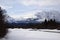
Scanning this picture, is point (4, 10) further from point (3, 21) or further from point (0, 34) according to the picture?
point (0, 34)

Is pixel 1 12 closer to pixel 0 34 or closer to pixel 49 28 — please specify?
pixel 0 34

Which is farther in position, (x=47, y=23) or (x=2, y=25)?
(x=47, y=23)

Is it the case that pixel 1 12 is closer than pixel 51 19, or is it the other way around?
pixel 1 12

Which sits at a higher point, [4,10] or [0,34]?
[4,10]

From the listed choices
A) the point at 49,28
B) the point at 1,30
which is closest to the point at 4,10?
the point at 1,30

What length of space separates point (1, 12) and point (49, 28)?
105 feet

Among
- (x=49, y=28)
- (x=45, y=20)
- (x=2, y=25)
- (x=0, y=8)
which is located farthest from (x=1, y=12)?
(x=49, y=28)

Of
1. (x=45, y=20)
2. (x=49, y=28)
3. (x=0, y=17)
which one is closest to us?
(x=0, y=17)

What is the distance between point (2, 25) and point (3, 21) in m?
1.27

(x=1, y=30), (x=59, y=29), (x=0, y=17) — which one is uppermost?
(x=0, y=17)

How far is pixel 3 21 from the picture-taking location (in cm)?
2298

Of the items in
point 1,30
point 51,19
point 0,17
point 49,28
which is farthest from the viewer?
point 49,28

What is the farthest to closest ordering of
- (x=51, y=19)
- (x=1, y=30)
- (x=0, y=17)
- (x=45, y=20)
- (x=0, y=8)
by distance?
(x=51, y=19) < (x=45, y=20) < (x=0, y=8) < (x=0, y=17) < (x=1, y=30)

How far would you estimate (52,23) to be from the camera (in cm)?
4684
